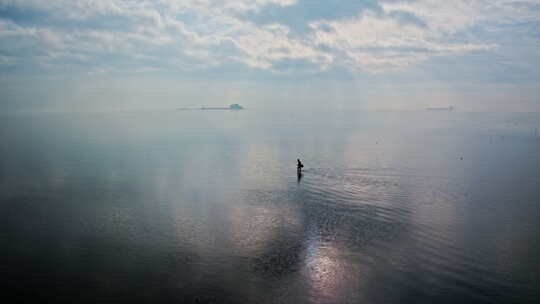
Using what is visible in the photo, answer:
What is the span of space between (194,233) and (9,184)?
4738 centimetres

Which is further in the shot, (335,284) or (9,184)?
(9,184)

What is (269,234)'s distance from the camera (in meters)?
46.4

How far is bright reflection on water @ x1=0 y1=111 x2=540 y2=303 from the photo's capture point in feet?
110

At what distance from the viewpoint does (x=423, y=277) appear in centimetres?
3506

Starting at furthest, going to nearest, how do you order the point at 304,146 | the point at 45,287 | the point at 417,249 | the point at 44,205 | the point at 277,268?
the point at 304,146
the point at 44,205
the point at 417,249
the point at 277,268
the point at 45,287

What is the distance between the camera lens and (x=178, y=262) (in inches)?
1500

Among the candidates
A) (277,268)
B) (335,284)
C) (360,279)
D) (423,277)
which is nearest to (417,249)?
(423,277)

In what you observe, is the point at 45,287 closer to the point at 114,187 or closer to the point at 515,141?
the point at 114,187

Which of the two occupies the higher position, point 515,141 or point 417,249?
point 515,141

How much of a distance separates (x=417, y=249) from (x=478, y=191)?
1390 inches

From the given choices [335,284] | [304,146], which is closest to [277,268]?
[335,284]

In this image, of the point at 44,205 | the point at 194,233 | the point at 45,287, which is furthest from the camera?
the point at 44,205

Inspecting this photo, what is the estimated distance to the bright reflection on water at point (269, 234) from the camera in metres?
33.5

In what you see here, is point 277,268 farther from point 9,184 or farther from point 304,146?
Result: point 304,146
